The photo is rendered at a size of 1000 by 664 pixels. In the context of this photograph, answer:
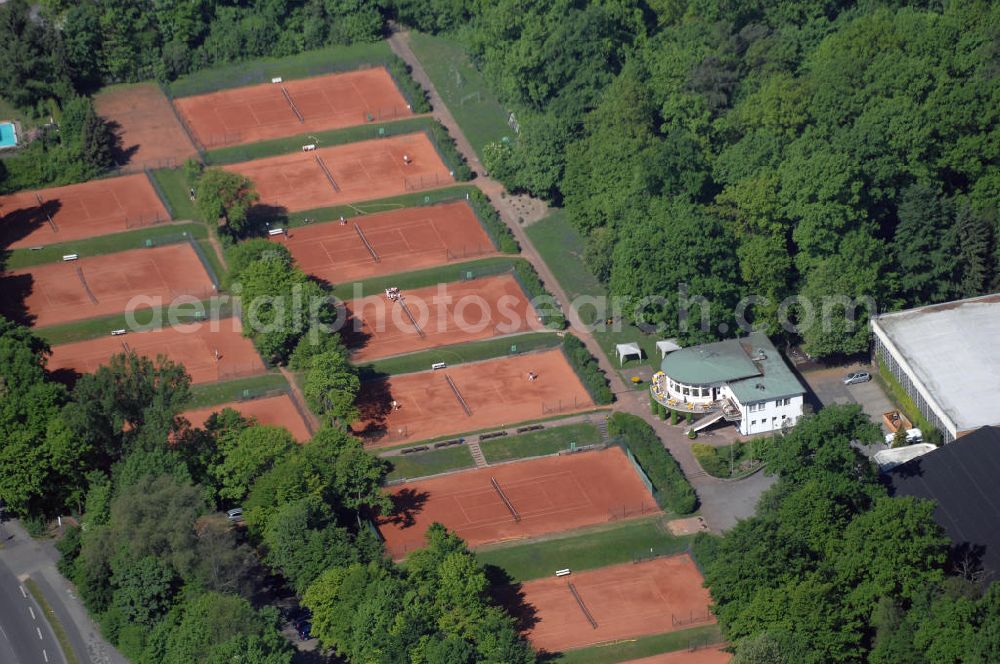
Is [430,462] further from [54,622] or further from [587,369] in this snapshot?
[54,622]

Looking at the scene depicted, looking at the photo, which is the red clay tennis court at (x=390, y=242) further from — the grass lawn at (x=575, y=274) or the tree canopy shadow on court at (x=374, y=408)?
the tree canopy shadow on court at (x=374, y=408)

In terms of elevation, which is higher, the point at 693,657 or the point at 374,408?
the point at 374,408

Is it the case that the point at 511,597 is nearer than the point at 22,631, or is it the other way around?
the point at 22,631

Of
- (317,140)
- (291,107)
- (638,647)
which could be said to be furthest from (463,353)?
(291,107)

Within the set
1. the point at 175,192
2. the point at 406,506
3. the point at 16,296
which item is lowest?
the point at 406,506

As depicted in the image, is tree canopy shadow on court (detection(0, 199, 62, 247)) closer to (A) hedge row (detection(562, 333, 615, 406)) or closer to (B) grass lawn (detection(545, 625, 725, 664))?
(A) hedge row (detection(562, 333, 615, 406))

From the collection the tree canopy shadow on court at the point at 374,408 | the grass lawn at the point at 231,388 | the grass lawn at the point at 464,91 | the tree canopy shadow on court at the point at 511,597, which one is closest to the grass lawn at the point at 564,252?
the grass lawn at the point at 464,91

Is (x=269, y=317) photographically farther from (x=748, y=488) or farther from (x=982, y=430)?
(x=982, y=430)

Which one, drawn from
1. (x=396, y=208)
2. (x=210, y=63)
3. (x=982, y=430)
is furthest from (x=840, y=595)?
(x=210, y=63)
